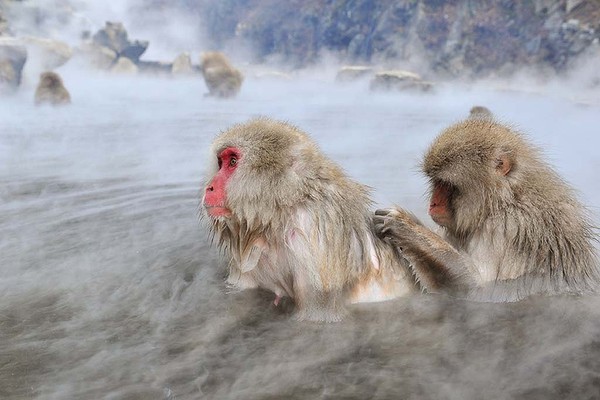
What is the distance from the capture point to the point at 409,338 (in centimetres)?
258

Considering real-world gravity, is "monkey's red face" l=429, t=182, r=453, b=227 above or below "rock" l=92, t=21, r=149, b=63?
below

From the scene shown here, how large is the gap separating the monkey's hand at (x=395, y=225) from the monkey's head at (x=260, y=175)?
380 millimetres

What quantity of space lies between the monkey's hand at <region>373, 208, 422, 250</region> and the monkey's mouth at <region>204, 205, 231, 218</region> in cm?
74

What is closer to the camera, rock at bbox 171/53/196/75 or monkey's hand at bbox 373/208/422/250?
monkey's hand at bbox 373/208/422/250

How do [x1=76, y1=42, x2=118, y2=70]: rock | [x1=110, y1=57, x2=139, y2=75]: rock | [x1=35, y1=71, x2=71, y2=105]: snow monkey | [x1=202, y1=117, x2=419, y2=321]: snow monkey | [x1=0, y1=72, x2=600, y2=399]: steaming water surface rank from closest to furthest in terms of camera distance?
[x1=0, y1=72, x2=600, y2=399]: steaming water surface → [x1=202, y1=117, x2=419, y2=321]: snow monkey → [x1=35, y1=71, x2=71, y2=105]: snow monkey → [x1=76, y1=42, x2=118, y2=70]: rock → [x1=110, y1=57, x2=139, y2=75]: rock

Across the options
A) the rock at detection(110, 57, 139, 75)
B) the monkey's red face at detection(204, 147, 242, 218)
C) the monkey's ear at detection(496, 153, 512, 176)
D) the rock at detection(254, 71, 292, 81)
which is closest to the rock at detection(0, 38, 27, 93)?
the rock at detection(254, 71, 292, 81)

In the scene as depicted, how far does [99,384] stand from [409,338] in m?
1.20

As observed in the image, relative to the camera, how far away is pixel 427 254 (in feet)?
9.70

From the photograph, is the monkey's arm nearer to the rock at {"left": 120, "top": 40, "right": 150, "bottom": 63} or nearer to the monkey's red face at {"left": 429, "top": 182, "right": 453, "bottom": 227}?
the monkey's red face at {"left": 429, "top": 182, "right": 453, "bottom": 227}

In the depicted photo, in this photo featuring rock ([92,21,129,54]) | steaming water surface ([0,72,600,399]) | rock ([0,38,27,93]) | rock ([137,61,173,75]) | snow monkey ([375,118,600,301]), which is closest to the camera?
steaming water surface ([0,72,600,399])

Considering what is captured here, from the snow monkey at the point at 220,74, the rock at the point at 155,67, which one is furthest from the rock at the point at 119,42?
the snow monkey at the point at 220,74

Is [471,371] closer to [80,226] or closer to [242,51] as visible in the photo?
[80,226]

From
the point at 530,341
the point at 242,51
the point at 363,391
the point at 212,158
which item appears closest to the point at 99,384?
the point at 363,391

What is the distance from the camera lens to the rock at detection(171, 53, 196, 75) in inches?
1539
